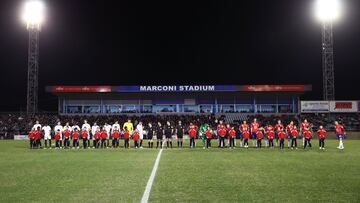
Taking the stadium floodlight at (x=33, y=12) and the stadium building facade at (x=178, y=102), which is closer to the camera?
the stadium floodlight at (x=33, y=12)

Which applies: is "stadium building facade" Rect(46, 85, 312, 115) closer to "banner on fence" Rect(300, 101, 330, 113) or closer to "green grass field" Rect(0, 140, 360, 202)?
"banner on fence" Rect(300, 101, 330, 113)

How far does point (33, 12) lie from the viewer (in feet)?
135

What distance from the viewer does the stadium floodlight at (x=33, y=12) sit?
41.0 meters

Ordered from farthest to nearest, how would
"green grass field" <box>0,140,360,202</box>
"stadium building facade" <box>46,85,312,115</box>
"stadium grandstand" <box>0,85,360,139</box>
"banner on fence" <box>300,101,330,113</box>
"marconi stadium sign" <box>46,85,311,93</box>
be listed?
"stadium building facade" <box>46,85,312,115</box> < "marconi stadium sign" <box>46,85,311,93</box> < "stadium grandstand" <box>0,85,360,139</box> < "banner on fence" <box>300,101,330,113</box> < "green grass field" <box>0,140,360,202</box>

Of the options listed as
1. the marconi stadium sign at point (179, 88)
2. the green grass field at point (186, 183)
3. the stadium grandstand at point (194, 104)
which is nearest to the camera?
the green grass field at point (186, 183)

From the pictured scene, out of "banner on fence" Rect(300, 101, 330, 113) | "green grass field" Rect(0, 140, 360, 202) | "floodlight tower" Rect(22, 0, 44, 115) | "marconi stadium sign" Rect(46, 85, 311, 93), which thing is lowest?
"green grass field" Rect(0, 140, 360, 202)

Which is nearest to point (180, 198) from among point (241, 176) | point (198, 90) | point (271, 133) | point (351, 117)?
point (241, 176)

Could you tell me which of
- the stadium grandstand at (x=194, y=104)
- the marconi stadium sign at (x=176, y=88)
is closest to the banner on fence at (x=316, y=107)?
the stadium grandstand at (x=194, y=104)

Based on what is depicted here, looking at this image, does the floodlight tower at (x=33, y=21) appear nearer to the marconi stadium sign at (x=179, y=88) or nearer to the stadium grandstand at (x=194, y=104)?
the stadium grandstand at (x=194, y=104)

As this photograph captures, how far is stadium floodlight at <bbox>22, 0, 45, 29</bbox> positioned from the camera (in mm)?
40969

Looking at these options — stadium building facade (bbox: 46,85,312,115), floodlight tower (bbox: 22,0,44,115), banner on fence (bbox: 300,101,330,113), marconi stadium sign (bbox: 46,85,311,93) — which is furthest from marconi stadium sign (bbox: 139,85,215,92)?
floodlight tower (bbox: 22,0,44,115)

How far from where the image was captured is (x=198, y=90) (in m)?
54.5

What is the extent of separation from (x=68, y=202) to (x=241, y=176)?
5.46m

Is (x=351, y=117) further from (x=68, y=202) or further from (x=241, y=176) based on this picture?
(x=68, y=202)
